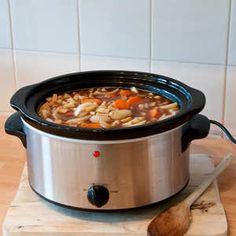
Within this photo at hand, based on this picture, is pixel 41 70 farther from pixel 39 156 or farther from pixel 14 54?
pixel 39 156

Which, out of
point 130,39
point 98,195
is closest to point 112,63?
point 130,39

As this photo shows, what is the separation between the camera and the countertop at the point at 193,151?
1.08m

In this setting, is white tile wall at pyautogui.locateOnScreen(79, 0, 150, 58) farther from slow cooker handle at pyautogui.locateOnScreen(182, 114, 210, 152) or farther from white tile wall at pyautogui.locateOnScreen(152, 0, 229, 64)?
slow cooker handle at pyautogui.locateOnScreen(182, 114, 210, 152)

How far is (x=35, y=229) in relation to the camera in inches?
37.8

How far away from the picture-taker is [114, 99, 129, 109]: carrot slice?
3.51 ft

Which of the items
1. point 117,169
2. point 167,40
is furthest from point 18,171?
point 167,40

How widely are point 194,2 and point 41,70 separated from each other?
1.47 feet

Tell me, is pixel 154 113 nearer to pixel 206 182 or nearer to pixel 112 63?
pixel 206 182

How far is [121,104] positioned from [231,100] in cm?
37

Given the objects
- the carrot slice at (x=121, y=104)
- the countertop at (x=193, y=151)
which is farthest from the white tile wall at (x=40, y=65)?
the carrot slice at (x=121, y=104)

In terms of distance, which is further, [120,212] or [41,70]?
[41,70]

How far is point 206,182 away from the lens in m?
1.09

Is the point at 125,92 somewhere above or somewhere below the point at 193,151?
above

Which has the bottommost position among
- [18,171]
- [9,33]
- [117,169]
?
[18,171]
